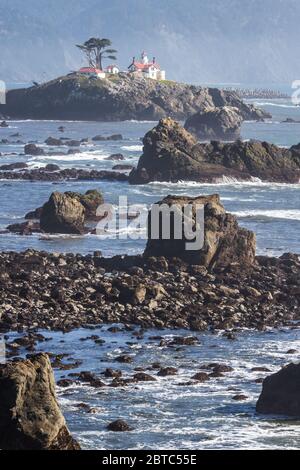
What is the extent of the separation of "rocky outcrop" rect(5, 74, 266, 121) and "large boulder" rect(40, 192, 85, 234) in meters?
112

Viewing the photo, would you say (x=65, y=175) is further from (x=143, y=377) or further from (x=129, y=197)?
(x=143, y=377)

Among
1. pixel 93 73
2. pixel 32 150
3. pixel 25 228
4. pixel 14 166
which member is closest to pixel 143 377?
pixel 25 228

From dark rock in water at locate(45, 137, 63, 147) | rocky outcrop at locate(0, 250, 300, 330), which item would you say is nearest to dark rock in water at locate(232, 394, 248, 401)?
rocky outcrop at locate(0, 250, 300, 330)

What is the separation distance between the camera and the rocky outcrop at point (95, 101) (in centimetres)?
18870

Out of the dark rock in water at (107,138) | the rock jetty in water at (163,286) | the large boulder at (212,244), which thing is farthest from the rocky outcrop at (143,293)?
the dark rock in water at (107,138)

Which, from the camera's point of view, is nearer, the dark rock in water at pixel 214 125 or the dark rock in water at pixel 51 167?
the dark rock in water at pixel 51 167

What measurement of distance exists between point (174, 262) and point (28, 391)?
28.9m

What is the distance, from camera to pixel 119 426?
41.3 m

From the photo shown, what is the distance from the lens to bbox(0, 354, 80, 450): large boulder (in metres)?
35.4

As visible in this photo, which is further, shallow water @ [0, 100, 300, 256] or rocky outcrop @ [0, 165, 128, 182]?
rocky outcrop @ [0, 165, 128, 182]

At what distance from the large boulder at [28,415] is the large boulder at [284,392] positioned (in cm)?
892

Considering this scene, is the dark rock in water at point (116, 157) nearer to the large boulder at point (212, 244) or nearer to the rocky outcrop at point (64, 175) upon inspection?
the rocky outcrop at point (64, 175)

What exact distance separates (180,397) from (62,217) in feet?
108

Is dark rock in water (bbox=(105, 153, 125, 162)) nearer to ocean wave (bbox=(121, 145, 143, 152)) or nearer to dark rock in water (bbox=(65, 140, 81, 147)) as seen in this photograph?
ocean wave (bbox=(121, 145, 143, 152))
